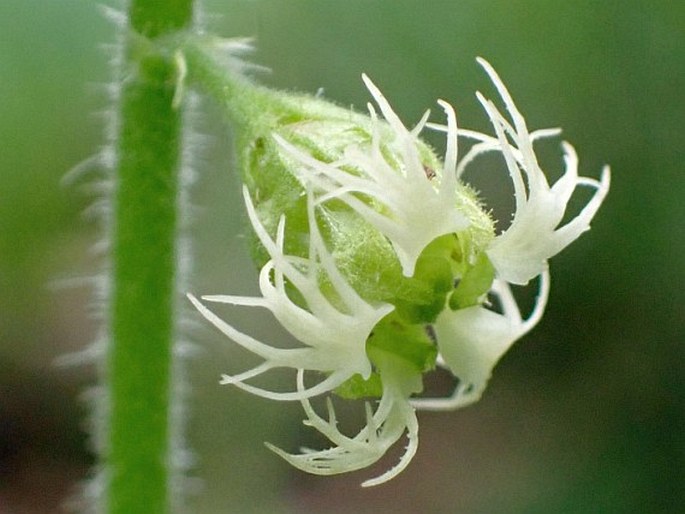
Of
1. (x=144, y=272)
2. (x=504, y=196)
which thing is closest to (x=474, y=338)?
(x=144, y=272)

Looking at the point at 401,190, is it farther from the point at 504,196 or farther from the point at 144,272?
the point at 504,196

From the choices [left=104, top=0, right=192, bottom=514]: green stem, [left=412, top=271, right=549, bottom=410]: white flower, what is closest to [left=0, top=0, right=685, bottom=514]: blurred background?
[left=104, top=0, right=192, bottom=514]: green stem

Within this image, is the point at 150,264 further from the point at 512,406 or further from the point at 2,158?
the point at 512,406

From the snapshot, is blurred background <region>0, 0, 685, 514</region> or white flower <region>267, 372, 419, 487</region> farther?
blurred background <region>0, 0, 685, 514</region>

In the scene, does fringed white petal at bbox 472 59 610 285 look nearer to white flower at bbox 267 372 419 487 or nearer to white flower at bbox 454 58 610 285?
white flower at bbox 454 58 610 285

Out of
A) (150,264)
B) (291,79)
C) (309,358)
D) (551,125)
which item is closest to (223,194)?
(291,79)

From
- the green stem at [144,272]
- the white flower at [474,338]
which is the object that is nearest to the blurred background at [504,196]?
the green stem at [144,272]

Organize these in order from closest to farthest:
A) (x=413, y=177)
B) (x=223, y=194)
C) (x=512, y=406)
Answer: (x=413, y=177), (x=223, y=194), (x=512, y=406)
